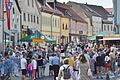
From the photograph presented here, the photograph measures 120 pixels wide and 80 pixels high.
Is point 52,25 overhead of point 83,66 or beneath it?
overhead

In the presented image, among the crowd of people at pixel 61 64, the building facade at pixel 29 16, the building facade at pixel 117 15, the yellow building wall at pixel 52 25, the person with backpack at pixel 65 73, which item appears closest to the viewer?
the person with backpack at pixel 65 73

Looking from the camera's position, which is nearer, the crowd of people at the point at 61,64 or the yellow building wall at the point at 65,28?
the crowd of people at the point at 61,64

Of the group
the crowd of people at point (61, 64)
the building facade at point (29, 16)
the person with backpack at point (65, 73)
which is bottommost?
the crowd of people at point (61, 64)

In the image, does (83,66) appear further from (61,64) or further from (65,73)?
(61,64)

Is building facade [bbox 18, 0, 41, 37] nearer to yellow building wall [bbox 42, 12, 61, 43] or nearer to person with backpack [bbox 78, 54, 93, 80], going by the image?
yellow building wall [bbox 42, 12, 61, 43]

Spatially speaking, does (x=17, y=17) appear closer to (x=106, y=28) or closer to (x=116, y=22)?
(x=116, y=22)

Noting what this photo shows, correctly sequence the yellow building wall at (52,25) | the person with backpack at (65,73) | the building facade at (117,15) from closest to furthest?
1. the person with backpack at (65,73)
2. the yellow building wall at (52,25)
3. the building facade at (117,15)

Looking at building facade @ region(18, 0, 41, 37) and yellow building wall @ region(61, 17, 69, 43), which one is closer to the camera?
building facade @ region(18, 0, 41, 37)

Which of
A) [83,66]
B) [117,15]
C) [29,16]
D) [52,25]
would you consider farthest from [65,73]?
[117,15]

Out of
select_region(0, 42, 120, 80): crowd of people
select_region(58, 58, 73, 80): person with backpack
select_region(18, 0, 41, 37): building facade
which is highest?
select_region(18, 0, 41, 37): building facade

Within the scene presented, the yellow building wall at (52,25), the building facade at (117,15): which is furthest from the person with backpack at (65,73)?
the building facade at (117,15)

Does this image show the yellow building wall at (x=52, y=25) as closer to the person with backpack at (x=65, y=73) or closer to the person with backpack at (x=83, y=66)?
the person with backpack at (x=83, y=66)

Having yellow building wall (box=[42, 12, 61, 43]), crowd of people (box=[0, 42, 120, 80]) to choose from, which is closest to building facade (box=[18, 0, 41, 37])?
yellow building wall (box=[42, 12, 61, 43])

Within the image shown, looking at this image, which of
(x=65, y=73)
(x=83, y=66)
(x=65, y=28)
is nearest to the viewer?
(x=65, y=73)
